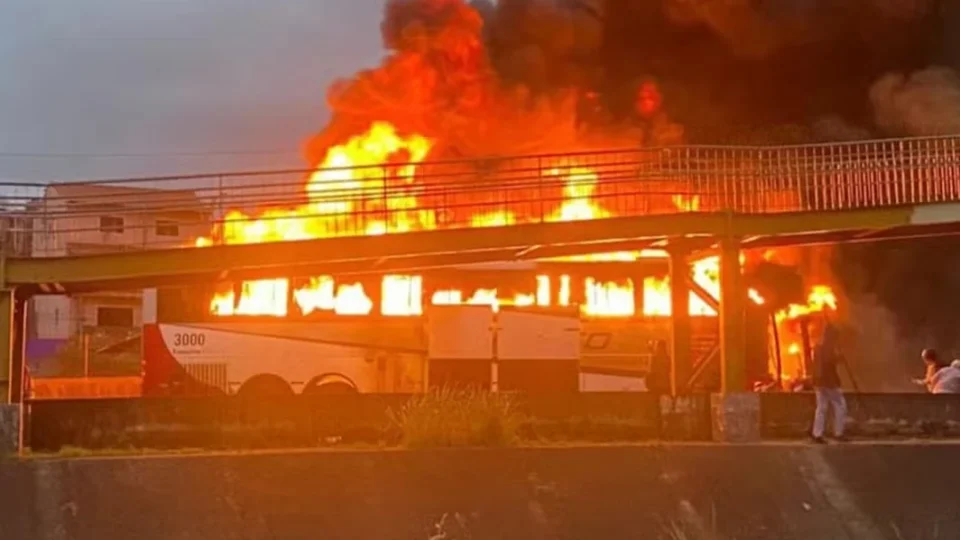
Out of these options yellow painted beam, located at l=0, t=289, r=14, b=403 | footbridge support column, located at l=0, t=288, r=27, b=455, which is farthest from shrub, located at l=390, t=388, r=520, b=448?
yellow painted beam, located at l=0, t=289, r=14, b=403

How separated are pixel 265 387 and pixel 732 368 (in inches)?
311

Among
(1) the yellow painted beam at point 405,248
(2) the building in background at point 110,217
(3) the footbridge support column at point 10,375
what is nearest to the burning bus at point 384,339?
(2) the building in background at point 110,217

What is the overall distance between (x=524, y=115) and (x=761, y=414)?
17.6 m

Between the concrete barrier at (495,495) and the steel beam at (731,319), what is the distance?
165 cm

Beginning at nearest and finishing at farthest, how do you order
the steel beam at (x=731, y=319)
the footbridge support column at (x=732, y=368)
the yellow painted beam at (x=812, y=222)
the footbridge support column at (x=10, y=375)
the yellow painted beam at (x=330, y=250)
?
the footbridge support column at (x=10, y=375) → the yellow painted beam at (x=330, y=250) → the footbridge support column at (x=732, y=368) → the steel beam at (x=731, y=319) → the yellow painted beam at (x=812, y=222)

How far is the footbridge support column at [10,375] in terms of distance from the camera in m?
12.9

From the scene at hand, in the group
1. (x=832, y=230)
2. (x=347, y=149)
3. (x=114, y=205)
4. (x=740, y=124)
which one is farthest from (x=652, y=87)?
(x=114, y=205)

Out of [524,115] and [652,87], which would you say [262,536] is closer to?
[524,115]

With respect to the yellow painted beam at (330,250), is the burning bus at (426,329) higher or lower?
lower

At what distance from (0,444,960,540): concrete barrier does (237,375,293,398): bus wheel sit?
694 centimetres

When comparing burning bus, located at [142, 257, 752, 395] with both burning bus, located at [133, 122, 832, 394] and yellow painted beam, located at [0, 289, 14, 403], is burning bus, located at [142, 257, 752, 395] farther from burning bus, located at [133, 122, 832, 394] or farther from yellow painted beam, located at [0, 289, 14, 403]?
yellow painted beam, located at [0, 289, 14, 403]

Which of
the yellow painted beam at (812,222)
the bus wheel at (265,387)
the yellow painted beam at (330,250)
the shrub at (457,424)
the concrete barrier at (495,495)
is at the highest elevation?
the yellow painted beam at (812,222)

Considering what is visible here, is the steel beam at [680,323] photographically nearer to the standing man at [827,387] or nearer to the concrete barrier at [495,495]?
the standing man at [827,387]

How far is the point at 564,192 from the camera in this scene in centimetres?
1734
